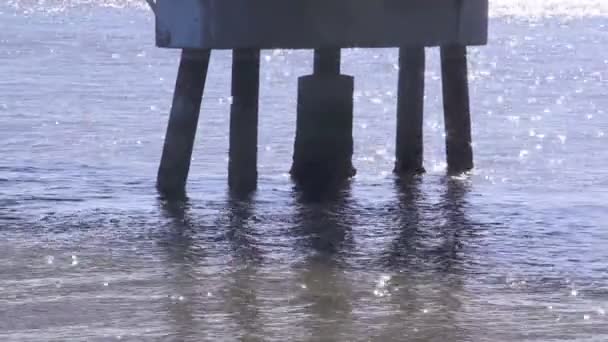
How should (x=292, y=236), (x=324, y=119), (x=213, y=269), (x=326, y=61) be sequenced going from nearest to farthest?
(x=213, y=269) < (x=292, y=236) < (x=324, y=119) < (x=326, y=61)

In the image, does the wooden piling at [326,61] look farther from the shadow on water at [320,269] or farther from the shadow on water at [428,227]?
the shadow on water at [428,227]

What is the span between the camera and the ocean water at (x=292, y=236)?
46.5 feet

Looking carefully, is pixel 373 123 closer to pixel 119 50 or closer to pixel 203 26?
pixel 203 26

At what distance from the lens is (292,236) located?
1858 cm

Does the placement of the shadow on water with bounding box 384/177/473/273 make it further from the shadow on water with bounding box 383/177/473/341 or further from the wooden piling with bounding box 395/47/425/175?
the wooden piling with bounding box 395/47/425/175

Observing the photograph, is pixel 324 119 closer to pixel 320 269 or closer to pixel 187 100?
pixel 187 100

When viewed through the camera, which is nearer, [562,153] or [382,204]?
[382,204]

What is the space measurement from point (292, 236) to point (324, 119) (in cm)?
332

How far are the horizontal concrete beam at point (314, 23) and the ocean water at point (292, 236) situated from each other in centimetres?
206

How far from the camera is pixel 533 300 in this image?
15.1 m

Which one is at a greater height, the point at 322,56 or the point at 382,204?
the point at 322,56

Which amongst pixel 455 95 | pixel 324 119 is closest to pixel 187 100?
pixel 324 119

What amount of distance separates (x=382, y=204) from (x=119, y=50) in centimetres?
4063

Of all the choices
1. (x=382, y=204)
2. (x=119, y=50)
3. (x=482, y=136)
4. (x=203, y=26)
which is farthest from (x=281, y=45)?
(x=119, y=50)
